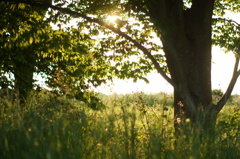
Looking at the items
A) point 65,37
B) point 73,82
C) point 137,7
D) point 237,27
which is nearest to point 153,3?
point 137,7

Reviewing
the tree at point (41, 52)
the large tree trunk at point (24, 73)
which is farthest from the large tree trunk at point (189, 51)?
the large tree trunk at point (24, 73)

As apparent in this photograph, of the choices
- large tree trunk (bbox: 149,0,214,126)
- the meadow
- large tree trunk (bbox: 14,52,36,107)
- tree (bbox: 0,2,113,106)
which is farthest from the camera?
large tree trunk (bbox: 14,52,36,107)

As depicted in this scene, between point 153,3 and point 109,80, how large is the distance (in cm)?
360

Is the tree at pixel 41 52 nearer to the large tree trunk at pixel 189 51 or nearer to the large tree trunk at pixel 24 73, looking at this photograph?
the large tree trunk at pixel 24 73

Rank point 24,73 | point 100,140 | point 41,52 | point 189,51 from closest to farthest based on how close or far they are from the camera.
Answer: point 100,140, point 189,51, point 41,52, point 24,73

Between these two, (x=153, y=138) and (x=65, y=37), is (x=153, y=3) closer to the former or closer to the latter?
(x=65, y=37)

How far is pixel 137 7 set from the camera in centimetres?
793

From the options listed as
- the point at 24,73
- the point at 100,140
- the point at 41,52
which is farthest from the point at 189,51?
the point at 24,73

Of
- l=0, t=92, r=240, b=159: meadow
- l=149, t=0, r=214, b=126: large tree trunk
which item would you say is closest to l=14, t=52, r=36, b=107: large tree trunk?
l=0, t=92, r=240, b=159: meadow

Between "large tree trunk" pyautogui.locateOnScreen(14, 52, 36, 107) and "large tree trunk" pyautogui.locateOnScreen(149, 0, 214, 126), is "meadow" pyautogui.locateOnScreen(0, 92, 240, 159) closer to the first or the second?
"large tree trunk" pyautogui.locateOnScreen(149, 0, 214, 126)

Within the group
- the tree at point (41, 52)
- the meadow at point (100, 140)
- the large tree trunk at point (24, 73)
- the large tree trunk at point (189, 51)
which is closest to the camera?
the meadow at point (100, 140)

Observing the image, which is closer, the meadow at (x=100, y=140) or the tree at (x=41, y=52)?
the meadow at (x=100, y=140)

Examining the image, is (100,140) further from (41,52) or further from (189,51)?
(41,52)

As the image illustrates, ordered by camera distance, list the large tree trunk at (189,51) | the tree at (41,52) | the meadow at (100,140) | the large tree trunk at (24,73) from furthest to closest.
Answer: the large tree trunk at (24,73) → the tree at (41,52) → the large tree trunk at (189,51) → the meadow at (100,140)
